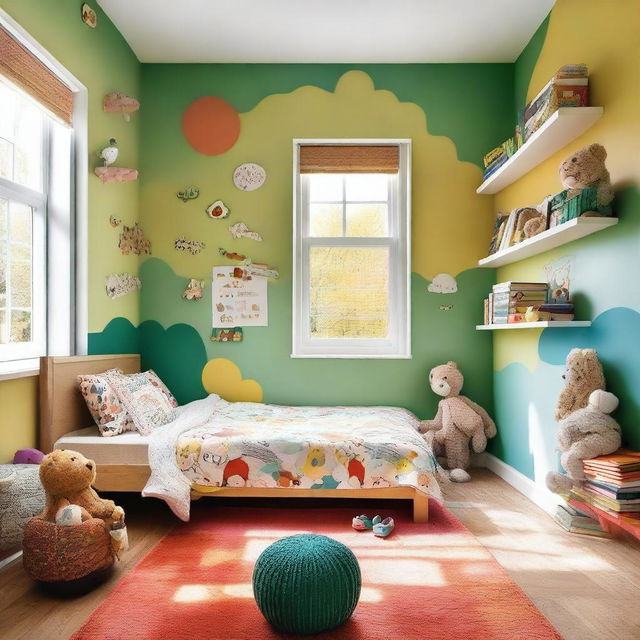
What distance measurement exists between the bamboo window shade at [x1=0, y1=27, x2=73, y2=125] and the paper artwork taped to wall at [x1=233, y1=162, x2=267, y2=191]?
118cm

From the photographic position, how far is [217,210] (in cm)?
387

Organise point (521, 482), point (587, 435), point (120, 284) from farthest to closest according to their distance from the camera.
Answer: point (120, 284)
point (521, 482)
point (587, 435)

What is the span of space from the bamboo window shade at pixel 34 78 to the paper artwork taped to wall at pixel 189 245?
1.09 metres

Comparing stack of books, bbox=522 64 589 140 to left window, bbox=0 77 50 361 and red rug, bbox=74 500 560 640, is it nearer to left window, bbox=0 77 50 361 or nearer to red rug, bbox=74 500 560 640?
red rug, bbox=74 500 560 640

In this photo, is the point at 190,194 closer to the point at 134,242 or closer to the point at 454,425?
the point at 134,242

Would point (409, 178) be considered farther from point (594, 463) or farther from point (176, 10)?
point (594, 463)

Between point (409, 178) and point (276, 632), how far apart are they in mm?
3033

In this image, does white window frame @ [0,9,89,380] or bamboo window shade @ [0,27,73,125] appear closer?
bamboo window shade @ [0,27,73,125]

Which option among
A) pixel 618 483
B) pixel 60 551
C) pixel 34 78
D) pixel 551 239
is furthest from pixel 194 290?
pixel 618 483

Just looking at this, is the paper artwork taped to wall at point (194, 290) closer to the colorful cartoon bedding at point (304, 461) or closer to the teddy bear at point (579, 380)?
the colorful cartoon bedding at point (304, 461)

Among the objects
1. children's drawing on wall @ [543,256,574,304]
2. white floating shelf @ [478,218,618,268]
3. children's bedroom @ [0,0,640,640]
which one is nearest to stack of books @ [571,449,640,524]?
children's bedroom @ [0,0,640,640]

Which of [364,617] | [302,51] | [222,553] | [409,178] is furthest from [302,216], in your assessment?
[364,617]

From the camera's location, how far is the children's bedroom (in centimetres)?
201

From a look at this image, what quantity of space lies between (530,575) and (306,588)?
1.02m
